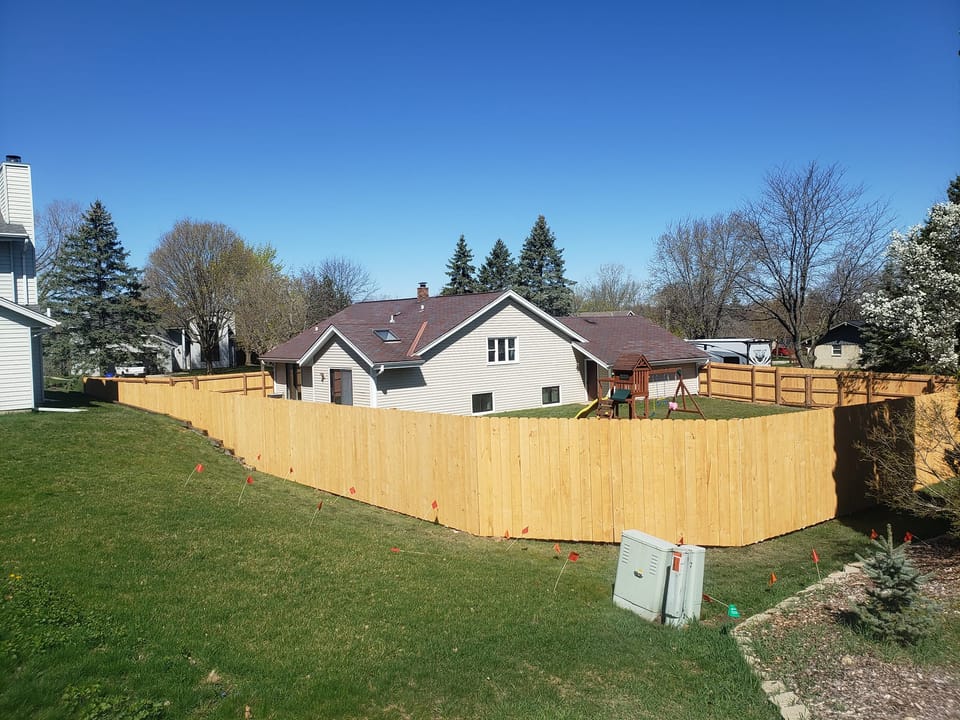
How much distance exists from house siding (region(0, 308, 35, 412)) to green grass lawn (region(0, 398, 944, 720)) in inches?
247

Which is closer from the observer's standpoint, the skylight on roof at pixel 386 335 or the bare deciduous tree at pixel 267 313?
the skylight on roof at pixel 386 335

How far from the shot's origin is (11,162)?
2117cm

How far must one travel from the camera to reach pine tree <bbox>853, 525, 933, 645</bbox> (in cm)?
640

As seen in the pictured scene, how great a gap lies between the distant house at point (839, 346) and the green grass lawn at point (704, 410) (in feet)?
79.8

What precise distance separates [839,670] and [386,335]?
72.8ft

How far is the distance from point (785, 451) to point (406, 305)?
927 inches

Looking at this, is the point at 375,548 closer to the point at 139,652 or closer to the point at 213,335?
the point at 139,652

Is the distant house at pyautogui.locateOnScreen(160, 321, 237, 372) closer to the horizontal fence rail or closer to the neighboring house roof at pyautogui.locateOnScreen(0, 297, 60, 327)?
the horizontal fence rail

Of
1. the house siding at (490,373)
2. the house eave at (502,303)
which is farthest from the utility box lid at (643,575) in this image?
the house eave at (502,303)

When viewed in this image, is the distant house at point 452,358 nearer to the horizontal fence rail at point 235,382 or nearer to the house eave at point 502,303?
the house eave at point 502,303

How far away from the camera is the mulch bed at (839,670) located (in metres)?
5.45

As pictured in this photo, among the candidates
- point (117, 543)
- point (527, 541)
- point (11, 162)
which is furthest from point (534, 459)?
point (11, 162)

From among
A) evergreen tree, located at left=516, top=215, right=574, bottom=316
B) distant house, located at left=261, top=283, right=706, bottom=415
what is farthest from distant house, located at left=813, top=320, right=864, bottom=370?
distant house, located at left=261, top=283, right=706, bottom=415

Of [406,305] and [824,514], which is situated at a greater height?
[406,305]
